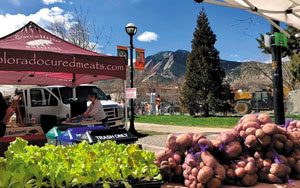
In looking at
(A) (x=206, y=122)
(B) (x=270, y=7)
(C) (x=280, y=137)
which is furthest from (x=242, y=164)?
(A) (x=206, y=122)

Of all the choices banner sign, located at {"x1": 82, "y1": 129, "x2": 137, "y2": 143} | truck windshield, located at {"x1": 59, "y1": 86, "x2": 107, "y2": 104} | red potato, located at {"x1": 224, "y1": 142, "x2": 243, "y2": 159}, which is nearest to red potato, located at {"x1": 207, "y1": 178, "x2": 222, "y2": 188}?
red potato, located at {"x1": 224, "y1": 142, "x2": 243, "y2": 159}

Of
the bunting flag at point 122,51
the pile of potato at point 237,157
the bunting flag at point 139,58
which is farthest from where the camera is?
the bunting flag at point 139,58

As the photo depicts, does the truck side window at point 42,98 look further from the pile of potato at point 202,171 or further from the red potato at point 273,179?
the red potato at point 273,179

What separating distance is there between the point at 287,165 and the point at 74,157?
1.41 metres

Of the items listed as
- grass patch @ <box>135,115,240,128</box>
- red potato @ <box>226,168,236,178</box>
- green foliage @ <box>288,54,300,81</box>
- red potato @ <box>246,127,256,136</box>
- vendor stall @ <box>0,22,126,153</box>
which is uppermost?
green foliage @ <box>288,54,300,81</box>

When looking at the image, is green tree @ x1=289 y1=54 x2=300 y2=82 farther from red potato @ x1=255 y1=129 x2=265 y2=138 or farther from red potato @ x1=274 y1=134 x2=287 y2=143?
red potato @ x1=255 y1=129 x2=265 y2=138

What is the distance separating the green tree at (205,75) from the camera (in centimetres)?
3425

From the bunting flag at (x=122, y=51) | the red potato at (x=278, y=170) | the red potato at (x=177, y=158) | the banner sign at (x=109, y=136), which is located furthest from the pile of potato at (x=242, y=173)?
the bunting flag at (x=122, y=51)

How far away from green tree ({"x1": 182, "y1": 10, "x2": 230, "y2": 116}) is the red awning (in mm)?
23997

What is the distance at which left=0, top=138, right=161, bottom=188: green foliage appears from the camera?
195cm

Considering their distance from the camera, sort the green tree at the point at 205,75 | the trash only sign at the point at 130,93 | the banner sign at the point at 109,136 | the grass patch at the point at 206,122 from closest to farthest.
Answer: the banner sign at the point at 109,136
the trash only sign at the point at 130,93
the grass patch at the point at 206,122
the green tree at the point at 205,75

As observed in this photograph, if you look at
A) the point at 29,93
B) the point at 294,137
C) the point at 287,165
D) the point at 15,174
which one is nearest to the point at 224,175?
the point at 287,165

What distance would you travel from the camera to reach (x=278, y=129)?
282 cm

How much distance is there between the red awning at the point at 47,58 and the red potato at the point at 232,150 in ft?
24.2
